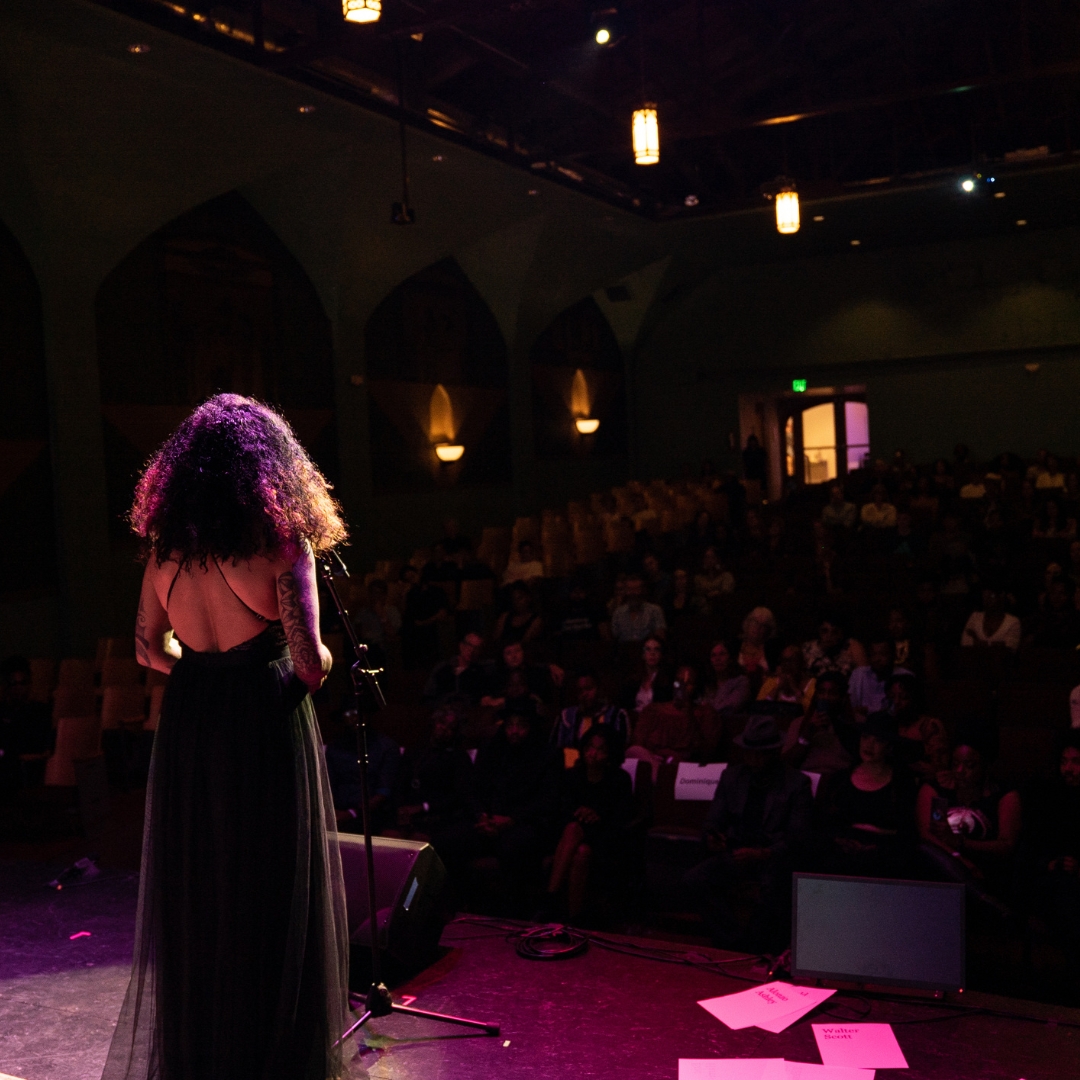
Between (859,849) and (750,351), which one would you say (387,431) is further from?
(859,849)

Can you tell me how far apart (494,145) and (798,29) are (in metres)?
2.64

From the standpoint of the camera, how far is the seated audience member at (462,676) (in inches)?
277

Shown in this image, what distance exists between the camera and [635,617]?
7992mm

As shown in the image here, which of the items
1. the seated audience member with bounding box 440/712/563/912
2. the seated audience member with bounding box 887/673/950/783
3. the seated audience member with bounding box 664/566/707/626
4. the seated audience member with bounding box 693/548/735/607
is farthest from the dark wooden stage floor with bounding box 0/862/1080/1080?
the seated audience member with bounding box 693/548/735/607

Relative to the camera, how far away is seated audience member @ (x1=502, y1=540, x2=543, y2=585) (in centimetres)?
971

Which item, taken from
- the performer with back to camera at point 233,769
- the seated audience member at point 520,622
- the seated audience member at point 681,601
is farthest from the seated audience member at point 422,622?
the performer with back to camera at point 233,769

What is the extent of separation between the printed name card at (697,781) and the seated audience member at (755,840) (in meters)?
0.21

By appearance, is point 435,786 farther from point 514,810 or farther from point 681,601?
point 681,601

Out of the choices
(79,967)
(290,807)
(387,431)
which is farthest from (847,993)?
(387,431)

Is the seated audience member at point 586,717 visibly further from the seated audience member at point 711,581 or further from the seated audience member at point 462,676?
the seated audience member at point 711,581

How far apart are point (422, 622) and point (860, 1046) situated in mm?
6162

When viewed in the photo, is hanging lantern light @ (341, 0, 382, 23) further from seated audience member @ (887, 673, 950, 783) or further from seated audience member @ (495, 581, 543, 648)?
seated audience member @ (495, 581, 543, 648)

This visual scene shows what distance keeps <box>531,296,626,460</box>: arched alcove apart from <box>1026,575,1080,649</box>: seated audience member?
8.46 meters

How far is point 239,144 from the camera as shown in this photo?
8203 millimetres
